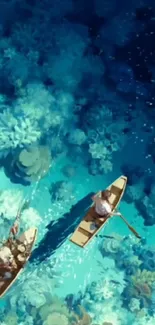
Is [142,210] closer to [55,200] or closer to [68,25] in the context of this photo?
[55,200]

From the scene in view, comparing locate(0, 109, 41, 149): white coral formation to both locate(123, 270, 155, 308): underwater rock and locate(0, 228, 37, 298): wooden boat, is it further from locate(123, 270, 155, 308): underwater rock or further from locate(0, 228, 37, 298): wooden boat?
locate(123, 270, 155, 308): underwater rock

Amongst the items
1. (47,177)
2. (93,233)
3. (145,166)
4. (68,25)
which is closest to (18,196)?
(47,177)

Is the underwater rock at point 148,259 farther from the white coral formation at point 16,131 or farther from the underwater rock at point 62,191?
the white coral formation at point 16,131

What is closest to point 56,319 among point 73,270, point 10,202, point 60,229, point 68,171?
point 73,270

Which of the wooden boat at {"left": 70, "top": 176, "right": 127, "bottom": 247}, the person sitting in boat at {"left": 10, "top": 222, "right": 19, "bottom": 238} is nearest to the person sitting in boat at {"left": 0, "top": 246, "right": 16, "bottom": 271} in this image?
the person sitting in boat at {"left": 10, "top": 222, "right": 19, "bottom": 238}

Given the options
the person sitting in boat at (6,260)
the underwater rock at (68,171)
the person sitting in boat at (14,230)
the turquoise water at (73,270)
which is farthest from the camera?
the underwater rock at (68,171)

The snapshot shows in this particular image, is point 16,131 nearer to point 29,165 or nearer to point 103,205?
point 29,165

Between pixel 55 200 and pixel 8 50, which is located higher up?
pixel 8 50

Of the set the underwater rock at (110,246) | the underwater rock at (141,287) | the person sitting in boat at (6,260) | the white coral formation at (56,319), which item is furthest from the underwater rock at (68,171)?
the white coral formation at (56,319)
